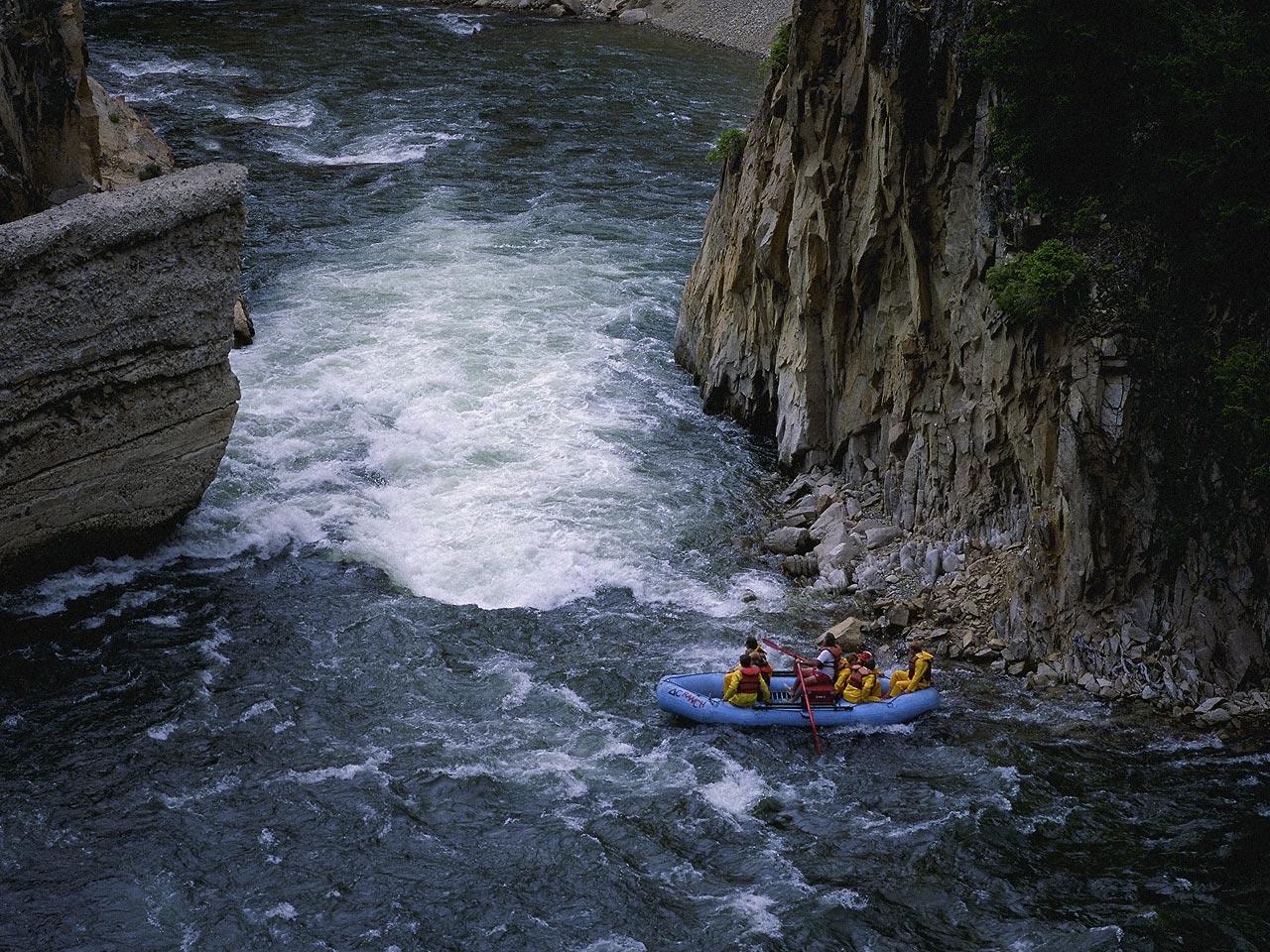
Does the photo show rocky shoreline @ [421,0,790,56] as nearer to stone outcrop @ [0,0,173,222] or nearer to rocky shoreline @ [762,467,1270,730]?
stone outcrop @ [0,0,173,222]

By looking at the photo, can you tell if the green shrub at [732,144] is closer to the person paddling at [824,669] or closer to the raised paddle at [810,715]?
the person paddling at [824,669]

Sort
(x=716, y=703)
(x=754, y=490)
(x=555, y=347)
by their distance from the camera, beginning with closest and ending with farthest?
(x=716, y=703), (x=754, y=490), (x=555, y=347)

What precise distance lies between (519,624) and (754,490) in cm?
610

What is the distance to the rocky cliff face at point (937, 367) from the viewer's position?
1755 cm

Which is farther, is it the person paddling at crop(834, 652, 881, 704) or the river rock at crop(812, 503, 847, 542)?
the river rock at crop(812, 503, 847, 542)

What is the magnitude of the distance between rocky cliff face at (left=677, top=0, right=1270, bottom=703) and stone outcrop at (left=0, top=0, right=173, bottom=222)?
12.8 meters

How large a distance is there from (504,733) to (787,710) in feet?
12.8

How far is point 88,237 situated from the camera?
733 inches

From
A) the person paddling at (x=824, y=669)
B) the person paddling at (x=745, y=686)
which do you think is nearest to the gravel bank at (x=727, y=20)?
the person paddling at (x=824, y=669)

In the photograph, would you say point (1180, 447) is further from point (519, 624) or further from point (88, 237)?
point (88, 237)

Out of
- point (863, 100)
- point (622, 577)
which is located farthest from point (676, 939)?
point (863, 100)

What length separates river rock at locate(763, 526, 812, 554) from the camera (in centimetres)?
2198

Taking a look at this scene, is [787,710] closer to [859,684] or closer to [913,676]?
[859,684]

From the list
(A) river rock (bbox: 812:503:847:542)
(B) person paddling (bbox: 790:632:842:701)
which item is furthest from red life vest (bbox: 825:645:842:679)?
(A) river rock (bbox: 812:503:847:542)
